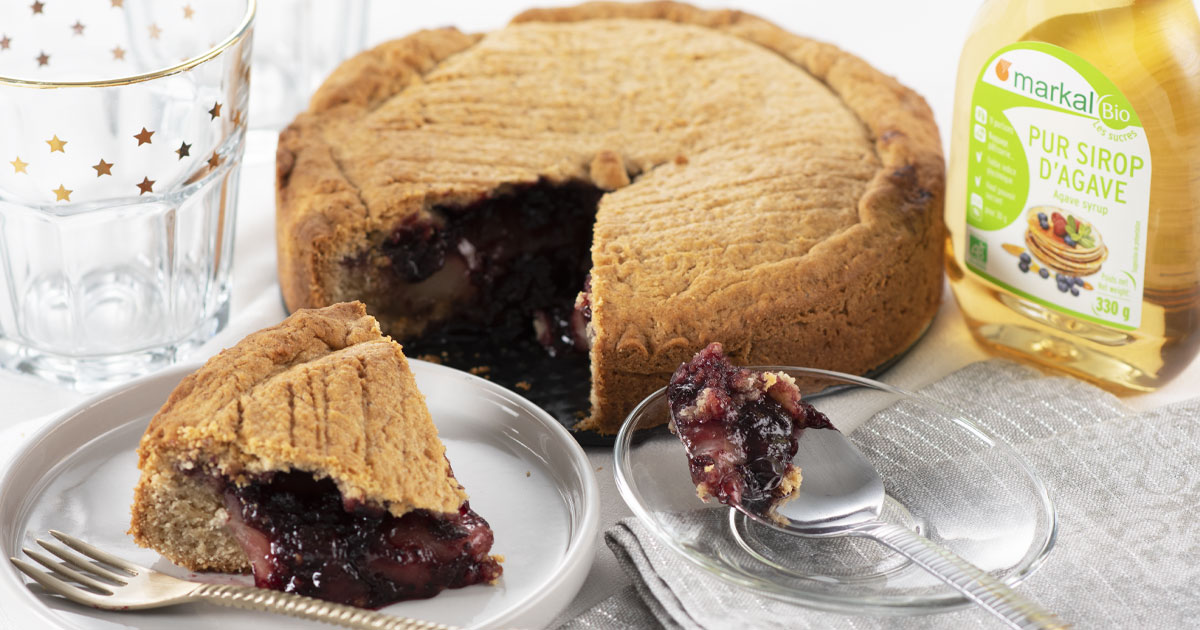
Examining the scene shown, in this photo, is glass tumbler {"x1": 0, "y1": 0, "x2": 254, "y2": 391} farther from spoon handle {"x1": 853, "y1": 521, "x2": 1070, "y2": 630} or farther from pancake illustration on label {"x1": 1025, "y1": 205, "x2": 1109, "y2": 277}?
pancake illustration on label {"x1": 1025, "y1": 205, "x2": 1109, "y2": 277}

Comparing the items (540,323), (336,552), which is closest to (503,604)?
(336,552)

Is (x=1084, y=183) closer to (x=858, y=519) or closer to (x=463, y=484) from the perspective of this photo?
(x=858, y=519)

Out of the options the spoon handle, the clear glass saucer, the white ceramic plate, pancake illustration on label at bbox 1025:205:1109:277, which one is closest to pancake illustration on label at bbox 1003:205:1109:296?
pancake illustration on label at bbox 1025:205:1109:277

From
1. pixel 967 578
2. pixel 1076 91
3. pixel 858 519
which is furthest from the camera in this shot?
pixel 1076 91

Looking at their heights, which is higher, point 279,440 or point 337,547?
point 279,440

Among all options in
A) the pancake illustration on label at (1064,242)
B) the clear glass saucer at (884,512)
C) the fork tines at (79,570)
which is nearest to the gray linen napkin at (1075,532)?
the clear glass saucer at (884,512)

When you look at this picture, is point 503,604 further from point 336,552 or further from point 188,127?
point 188,127

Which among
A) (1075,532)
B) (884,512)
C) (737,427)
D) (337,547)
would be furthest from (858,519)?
(337,547)
